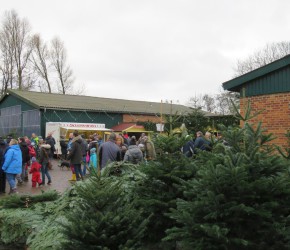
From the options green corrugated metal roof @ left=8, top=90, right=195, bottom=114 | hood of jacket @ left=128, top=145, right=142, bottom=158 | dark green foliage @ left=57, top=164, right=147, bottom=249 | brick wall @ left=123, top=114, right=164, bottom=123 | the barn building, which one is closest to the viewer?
dark green foliage @ left=57, top=164, right=147, bottom=249

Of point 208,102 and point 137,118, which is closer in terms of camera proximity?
point 137,118

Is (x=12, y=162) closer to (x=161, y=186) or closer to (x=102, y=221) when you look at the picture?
(x=161, y=186)

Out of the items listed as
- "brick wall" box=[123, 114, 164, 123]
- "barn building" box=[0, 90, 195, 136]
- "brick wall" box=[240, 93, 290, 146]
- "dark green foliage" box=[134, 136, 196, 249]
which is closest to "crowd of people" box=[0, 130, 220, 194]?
"brick wall" box=[240, 93, 290, 146]

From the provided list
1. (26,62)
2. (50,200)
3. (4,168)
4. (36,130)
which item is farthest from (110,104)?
(50,200)

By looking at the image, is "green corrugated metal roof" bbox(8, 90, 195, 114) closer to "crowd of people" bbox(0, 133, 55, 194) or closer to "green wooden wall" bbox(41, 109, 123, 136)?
"green wooden wall" bbox(41, 109, 123, 136)

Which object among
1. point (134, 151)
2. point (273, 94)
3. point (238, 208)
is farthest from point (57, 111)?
point (238, 208)

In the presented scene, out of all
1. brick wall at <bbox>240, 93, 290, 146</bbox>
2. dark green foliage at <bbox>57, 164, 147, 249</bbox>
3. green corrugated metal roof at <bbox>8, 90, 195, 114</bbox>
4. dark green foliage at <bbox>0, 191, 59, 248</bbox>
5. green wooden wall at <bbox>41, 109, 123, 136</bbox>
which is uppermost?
green corrugated metal roof at <bbox>8, 90, 195, 114</bbox>

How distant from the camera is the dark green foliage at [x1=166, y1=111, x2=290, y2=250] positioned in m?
3.83

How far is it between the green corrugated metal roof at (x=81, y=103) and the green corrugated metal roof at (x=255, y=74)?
60.2 ft

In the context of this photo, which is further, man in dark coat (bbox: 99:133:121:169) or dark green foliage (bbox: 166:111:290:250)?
man in dark coat (bbox: 99:133:121:169)

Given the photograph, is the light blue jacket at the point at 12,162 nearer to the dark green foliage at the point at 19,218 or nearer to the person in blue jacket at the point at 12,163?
the person in blue jacket at the point at 12,163

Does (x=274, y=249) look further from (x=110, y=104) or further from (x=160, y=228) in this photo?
(x=110, y=104)

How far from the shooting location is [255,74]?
10641 millimetres

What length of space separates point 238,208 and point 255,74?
756cm
